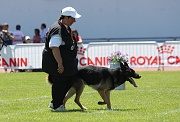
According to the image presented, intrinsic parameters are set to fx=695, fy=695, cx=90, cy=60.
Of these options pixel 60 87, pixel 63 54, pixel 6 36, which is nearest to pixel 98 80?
pixel 60 87

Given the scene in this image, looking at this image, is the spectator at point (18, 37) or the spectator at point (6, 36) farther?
the spectator at point (18, 37)

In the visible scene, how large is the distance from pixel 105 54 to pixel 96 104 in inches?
474

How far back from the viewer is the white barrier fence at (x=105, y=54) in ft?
82.9

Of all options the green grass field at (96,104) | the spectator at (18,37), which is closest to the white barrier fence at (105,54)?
the spectator at (18,37)

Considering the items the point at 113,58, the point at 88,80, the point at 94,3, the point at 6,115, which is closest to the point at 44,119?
the point at 6,115

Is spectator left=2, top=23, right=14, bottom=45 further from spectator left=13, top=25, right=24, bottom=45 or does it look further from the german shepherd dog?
the german shepherd dog

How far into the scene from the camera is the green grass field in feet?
36.2

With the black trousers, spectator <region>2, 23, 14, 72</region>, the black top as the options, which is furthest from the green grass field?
spectator <region>2, 23, 14, 72</region>

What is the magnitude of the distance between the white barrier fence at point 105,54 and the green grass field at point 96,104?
4939 millimetres

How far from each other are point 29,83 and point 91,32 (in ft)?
41.8

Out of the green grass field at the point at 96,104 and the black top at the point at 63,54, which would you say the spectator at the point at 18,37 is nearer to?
the green grass field at the point at 96,104

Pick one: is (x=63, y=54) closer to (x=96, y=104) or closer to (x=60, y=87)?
(x=60, y=87)

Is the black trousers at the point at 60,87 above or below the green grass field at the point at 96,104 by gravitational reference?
above

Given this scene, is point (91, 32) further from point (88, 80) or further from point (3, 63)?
point (88, 80)
